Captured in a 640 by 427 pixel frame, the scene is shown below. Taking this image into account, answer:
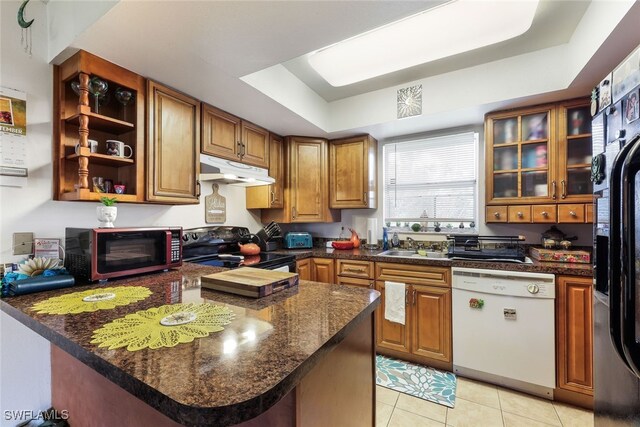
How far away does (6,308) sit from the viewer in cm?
103

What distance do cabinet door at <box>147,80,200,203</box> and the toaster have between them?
1.20 metres

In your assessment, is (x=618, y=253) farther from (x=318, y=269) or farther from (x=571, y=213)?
(x=318, y=269)

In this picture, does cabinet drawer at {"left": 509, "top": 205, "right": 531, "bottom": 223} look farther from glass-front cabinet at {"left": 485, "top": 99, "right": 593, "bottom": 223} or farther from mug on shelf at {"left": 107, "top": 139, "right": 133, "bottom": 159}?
mug on shelf at {"left": 107, "top": 139, "right": 133, "bottom": 159}

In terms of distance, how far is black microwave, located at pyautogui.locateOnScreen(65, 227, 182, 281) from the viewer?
52.5 inches

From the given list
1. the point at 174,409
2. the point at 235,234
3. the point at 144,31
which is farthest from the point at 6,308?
the point at 235,234

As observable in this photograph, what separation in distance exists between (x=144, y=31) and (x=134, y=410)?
1583 millimetres

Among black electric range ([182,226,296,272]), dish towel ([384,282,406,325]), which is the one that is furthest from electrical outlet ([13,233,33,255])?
dish towel ([384,282,406,325])

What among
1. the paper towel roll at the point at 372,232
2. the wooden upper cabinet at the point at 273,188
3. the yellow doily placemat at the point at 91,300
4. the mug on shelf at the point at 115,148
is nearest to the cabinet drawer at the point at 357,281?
the paper towel roll at the point at 372,232

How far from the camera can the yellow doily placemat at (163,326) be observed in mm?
692

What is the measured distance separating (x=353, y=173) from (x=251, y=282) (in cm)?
209

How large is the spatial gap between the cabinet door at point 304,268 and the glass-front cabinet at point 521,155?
66.9 inches

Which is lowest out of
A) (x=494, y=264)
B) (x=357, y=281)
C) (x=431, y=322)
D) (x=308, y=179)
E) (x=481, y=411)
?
(x=481, y=411)

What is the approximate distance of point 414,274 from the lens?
2285 mm

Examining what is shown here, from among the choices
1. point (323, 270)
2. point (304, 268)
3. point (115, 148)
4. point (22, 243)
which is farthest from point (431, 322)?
point (22, 243)
